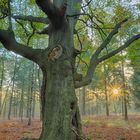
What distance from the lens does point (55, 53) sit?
7000mm

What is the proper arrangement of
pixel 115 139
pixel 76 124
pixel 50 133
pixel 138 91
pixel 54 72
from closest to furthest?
pixel 50 133 < pixel 54 72 < pixel 76 124 < pixel 115 139 < pixel 138 91

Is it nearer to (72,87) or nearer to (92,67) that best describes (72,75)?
(72,87)

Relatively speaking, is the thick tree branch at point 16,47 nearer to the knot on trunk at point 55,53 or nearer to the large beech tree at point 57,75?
the large beech tree at point 57,75

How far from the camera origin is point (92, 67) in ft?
26.2

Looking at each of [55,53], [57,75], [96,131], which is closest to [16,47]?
[55,53]

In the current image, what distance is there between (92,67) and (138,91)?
2960cm

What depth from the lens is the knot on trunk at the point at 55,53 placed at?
6923 millimetres

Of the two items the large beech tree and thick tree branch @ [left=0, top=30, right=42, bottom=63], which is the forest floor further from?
thick tree branch @ [left=0, top=30, right=42, bottom=63]

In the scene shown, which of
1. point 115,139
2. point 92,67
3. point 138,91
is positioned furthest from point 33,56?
point 138,91

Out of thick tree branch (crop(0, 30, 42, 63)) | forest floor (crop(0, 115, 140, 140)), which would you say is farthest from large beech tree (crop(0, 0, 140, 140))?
forest floor (crop(0, 115, 140, 140))

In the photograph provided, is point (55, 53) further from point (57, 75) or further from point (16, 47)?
point (16, 47)

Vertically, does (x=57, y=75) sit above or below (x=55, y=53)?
below

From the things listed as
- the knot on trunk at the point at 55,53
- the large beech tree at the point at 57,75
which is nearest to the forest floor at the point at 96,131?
the large beech tree at the point at 57,75

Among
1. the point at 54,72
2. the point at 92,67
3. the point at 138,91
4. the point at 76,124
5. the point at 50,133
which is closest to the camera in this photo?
the point at 50,133
